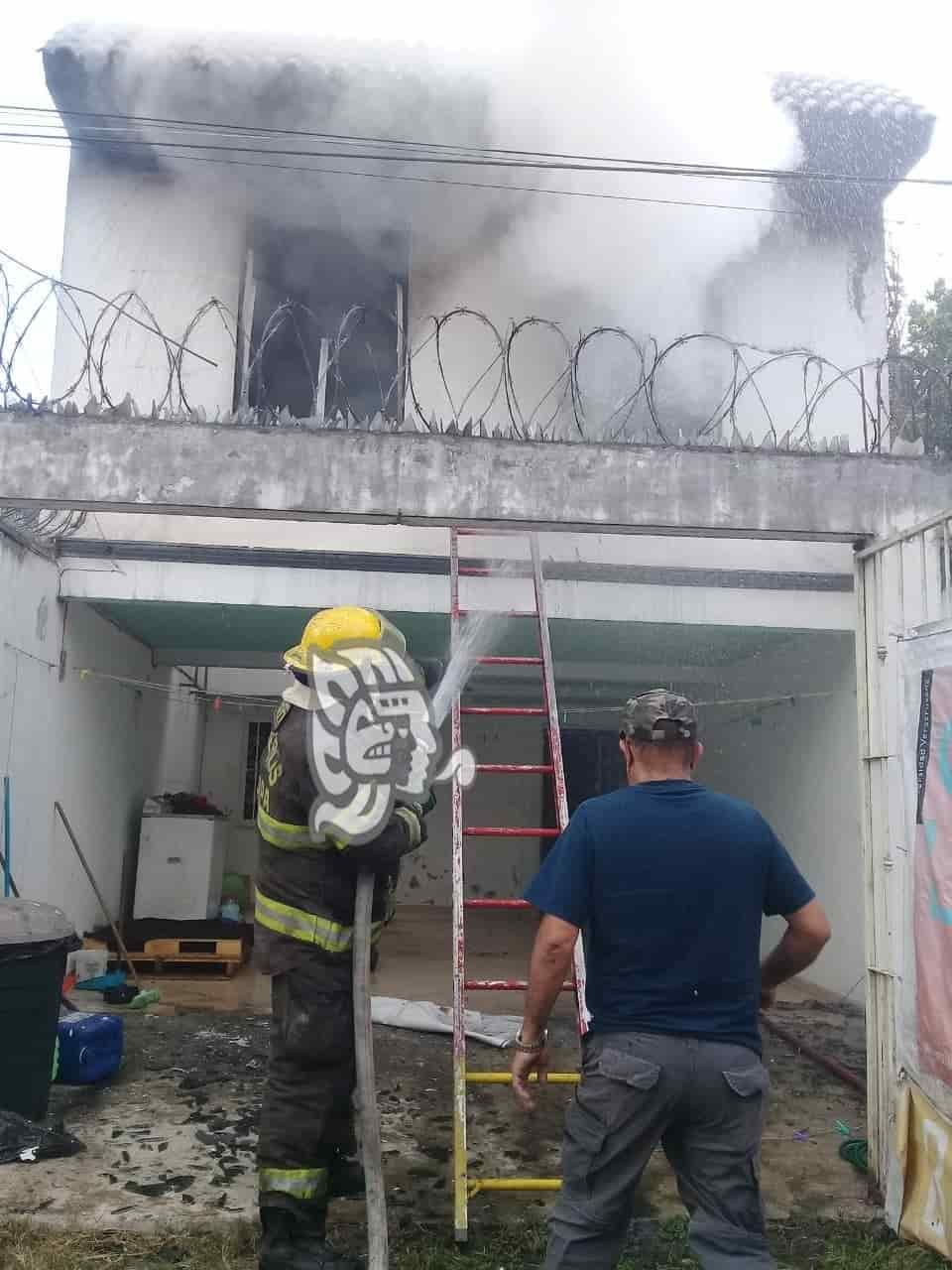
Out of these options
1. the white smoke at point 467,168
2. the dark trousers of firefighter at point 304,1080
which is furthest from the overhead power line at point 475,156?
the dark trousers of firefighter at point 304,1080

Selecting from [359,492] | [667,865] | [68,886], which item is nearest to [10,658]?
[68,886]

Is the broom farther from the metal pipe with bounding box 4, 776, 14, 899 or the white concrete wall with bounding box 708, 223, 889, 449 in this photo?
the white concrete wall with bounding box 708, 223, 889, 449

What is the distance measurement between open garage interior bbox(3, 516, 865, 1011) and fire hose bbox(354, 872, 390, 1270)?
3.35 meters

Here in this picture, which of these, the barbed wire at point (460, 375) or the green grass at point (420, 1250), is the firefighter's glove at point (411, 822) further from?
the barbed wire at point (460, 375)

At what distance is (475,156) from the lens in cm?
838

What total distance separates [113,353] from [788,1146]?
284 inches

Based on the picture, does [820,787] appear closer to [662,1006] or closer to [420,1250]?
[420,1250]

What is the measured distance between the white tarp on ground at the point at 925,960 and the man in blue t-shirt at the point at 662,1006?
1.17m

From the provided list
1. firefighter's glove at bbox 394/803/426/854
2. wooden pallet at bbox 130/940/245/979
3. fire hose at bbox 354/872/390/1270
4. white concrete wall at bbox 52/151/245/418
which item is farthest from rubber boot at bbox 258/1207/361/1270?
white concrete wall at bbox 52/151/245/418

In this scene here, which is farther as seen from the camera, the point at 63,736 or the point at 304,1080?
the point at 63,736

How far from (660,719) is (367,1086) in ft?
4.85

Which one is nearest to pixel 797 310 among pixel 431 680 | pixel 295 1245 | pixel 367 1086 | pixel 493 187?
pixel 493 187

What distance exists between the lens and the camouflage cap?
95.1 inches

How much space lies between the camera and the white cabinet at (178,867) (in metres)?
8.41
